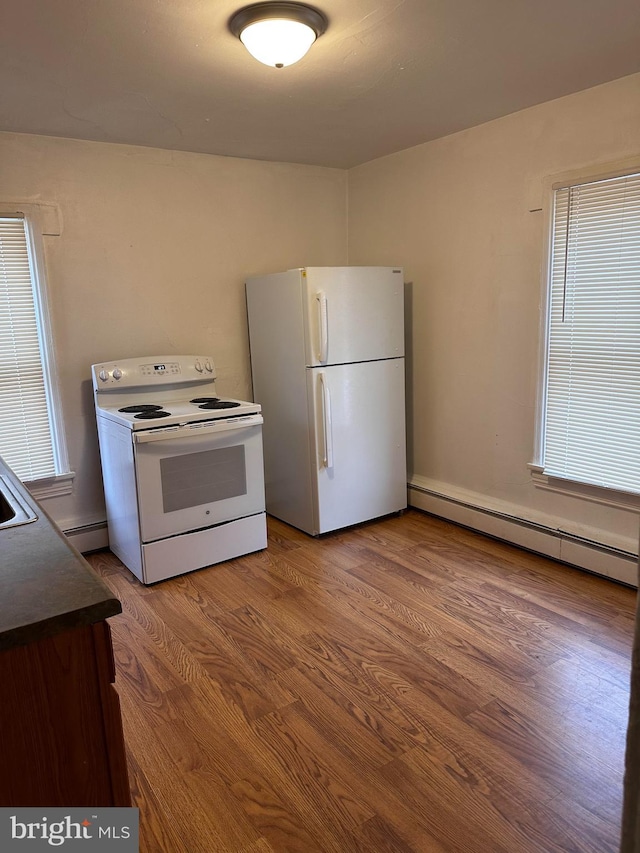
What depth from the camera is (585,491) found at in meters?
2.82

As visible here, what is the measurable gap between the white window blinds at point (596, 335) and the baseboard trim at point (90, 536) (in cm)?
247

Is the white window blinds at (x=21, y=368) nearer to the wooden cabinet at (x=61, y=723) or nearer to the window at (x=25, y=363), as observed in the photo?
the window at (x=25, y=363)

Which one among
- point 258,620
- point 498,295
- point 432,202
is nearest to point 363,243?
point 432,202

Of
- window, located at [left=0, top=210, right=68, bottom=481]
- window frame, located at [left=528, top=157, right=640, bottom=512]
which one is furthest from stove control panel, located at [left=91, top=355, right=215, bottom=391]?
window frame, located at [left=528, top=157, right=640, bottom=512]

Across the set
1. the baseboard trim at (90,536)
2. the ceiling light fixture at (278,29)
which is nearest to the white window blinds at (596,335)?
the ceiling light fixture at (278,29)

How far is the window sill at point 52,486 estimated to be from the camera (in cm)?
311

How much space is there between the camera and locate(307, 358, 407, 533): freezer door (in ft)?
10.7

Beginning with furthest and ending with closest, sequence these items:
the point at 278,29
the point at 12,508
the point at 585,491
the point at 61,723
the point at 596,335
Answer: the point at 585,491
the point at 596,335
the point at 278,29
the point at 12,508
the point at 61,723

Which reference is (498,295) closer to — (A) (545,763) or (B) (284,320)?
(B) (284,320)

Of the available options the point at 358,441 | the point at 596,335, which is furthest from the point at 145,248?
the point at 596,335

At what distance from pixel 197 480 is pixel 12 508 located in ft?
4.87

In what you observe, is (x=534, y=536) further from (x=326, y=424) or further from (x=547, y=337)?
(x=326, y=424)

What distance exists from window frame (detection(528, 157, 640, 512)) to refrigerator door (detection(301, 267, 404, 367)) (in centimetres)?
86

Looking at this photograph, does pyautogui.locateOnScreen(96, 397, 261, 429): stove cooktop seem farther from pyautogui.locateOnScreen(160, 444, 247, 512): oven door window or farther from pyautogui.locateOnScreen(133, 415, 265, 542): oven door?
pyautogui.locateOnScreen(160, 444, 247, 512): oven door window
